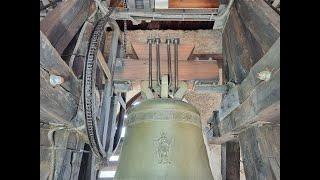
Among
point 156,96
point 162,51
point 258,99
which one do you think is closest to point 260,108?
point 258,99

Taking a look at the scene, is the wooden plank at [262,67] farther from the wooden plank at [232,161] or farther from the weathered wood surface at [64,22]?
the weathered wood surface at [64,22]

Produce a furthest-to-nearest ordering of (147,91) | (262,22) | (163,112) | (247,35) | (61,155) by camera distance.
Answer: (247,35) → (61,155) → (147,91) → (262,22) → (163,112)

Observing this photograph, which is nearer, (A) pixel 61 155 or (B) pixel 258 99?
(B) pixel 258 99

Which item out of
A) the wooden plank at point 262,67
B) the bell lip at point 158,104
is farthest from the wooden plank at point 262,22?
the bell lip at point 158,104

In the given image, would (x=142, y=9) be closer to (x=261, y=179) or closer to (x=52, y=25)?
(x=52, y=25)

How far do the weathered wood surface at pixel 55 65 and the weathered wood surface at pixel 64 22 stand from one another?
179 mm

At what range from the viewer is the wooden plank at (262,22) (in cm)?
166

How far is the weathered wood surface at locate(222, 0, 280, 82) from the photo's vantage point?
5.75 ft

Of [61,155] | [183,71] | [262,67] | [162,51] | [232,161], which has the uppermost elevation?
[162,51]

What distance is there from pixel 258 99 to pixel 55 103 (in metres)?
1.04

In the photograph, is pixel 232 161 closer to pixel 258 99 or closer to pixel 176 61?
pixel 176 61

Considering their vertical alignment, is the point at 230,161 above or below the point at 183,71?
below

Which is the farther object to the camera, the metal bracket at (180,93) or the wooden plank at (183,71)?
the wooden plank at (183,71)

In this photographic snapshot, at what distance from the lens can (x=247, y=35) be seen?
222 centimetres
